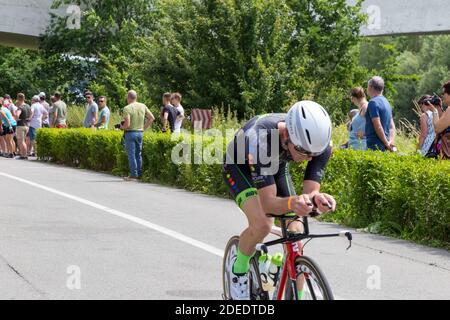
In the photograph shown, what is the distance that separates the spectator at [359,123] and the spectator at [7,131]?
15701mm

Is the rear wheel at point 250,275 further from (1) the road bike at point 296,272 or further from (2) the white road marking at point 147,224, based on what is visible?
(2) the white road marking at point 147,224

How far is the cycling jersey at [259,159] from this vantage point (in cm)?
584

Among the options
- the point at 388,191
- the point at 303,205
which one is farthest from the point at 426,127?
the point at 303,205

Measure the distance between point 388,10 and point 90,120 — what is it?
10.3m

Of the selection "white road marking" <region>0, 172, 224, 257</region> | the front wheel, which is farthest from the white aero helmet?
"white road marking" <region>0, 172, 224, 257</region>

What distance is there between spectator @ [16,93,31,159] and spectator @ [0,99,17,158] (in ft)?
1.29

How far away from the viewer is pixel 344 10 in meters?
30.4

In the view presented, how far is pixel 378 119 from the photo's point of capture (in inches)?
512

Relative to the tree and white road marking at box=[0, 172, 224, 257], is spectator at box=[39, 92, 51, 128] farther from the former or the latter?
white road marking at box=[0, 172, 224, 257]

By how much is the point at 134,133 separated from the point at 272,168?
1370 cm

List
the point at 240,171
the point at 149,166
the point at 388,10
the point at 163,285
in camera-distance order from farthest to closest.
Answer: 1. the point at 388,10
2. the point at 149,166
3. the point at 163,285
4. the point at 240,171

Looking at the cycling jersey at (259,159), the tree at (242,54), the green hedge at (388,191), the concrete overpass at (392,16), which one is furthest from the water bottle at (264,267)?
the concrete overpass at (392,16)
